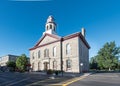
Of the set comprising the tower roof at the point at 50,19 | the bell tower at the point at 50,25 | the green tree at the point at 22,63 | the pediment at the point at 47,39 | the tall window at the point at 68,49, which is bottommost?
the green tree at the point at 22,63

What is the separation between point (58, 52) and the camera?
139 ft

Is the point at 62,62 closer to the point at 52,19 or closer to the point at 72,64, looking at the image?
the point at 72,64

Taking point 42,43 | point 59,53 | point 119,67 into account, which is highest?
point 42,43

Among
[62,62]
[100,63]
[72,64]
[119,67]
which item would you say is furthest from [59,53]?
[119,67]

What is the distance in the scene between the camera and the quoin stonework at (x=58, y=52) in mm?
38531

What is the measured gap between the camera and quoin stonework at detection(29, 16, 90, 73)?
126ft

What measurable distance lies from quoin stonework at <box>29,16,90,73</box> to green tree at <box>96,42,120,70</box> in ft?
69.8

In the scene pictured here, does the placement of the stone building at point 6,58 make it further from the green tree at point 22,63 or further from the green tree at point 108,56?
the green tree at point 108,56

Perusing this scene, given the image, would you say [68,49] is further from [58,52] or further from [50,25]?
[50,25]

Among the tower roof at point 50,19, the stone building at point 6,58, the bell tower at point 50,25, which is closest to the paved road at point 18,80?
the bell tower at point 50,25

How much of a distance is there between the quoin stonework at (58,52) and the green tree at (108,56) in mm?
21280

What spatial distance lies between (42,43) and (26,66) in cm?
1057

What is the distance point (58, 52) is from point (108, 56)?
30623 millimetres

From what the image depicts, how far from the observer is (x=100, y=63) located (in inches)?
2638
